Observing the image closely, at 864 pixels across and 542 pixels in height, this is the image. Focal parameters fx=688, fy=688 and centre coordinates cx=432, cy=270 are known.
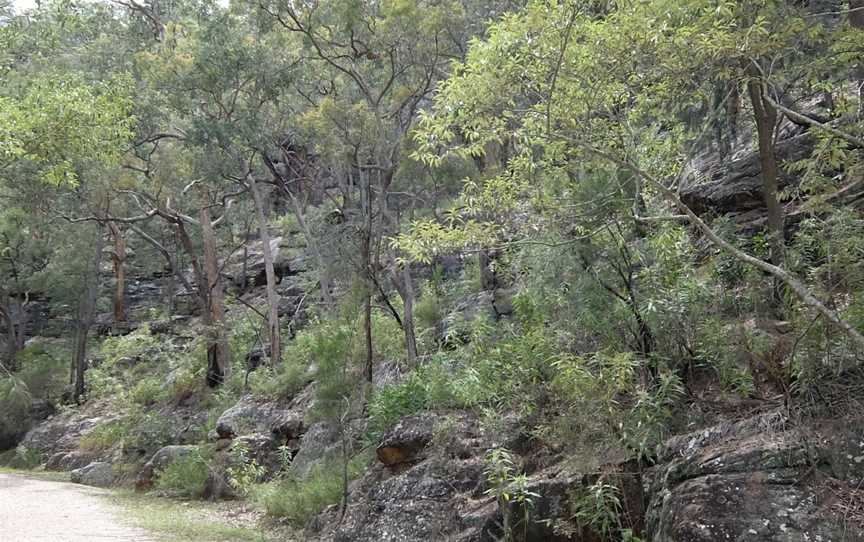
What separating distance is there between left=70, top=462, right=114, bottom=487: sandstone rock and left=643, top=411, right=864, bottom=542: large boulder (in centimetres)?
1449

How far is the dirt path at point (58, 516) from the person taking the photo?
8.44 meters

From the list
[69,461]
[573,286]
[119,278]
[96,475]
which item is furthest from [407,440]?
→ [119,278]

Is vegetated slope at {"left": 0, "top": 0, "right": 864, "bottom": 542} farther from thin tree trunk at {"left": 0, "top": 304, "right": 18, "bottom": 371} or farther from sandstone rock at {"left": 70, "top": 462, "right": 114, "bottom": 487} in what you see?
thin tree trunk at {"left": 0, "top": 304, "right": 18, "bottom": 371}

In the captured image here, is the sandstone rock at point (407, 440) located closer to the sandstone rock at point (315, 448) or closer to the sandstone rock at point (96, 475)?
the sandstone rock at point (315, 448)

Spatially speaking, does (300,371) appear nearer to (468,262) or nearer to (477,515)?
(468,262)

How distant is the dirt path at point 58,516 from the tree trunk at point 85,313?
9.14 metres

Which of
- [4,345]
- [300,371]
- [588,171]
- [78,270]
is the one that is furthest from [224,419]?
[4,345]

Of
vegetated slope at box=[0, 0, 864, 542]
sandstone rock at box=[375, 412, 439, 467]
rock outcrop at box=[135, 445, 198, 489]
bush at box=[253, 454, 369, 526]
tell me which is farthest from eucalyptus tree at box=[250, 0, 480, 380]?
rock outcrop at box=[135, 445, 198, 489]

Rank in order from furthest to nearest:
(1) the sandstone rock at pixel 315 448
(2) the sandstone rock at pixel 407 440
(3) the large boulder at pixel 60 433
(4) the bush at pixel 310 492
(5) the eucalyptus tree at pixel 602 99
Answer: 1. (3) the large boulder at pixel 60 433
2. (1) the sandstone rock at pixel 315 448
3. (4) the bush at pixel 310 492
4. (2) the sandstone rock at pixel 407 440
5. (5) the eucalyptus tree at pixel 602 99

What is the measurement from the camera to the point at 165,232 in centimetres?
2720

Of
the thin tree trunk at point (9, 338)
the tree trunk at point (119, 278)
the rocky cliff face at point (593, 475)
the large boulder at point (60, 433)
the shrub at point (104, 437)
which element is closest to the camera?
the rocky cliff face at point (593, 475)

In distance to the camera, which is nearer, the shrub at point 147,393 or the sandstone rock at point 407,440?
the sandstone rock at point 407,440

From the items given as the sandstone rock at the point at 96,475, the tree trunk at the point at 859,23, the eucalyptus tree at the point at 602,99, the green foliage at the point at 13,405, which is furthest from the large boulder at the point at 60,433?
the tree trunk at the point at 859,23

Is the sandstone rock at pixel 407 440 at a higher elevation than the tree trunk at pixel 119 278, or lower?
lower
